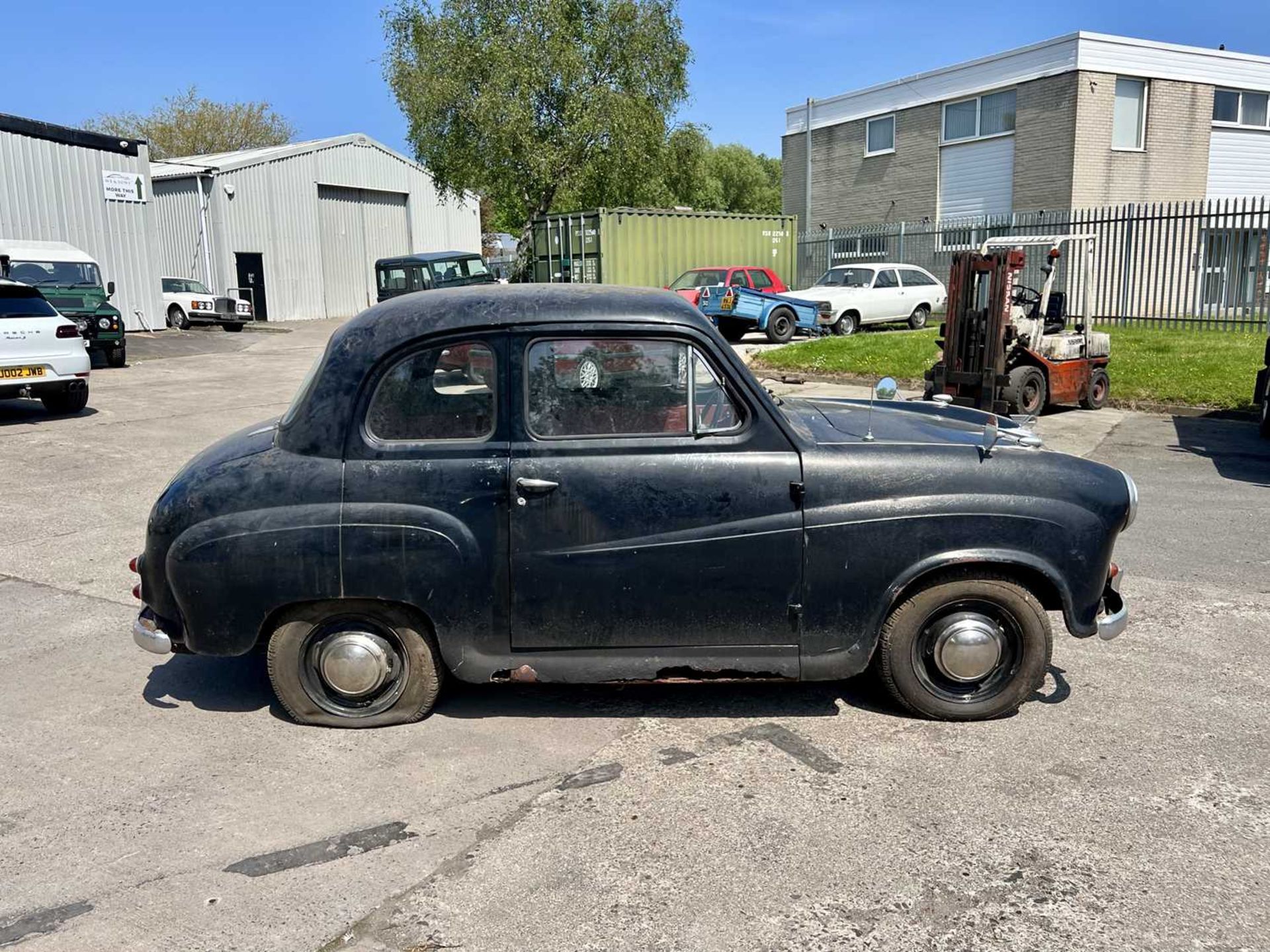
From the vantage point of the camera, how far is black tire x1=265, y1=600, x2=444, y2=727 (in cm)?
429

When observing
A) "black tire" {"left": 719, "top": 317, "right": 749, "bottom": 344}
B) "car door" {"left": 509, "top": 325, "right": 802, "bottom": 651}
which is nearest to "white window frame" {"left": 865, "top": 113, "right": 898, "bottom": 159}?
"black tire" {"left": 719, "top": 317, "right": 749, "bottom": 344}

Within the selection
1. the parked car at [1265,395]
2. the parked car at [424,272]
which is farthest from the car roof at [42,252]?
the parked car at [1265,395]

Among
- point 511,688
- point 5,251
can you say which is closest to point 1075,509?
point 511,688

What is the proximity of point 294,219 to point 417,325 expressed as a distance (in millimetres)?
33935

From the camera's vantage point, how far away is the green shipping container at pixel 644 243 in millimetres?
24109

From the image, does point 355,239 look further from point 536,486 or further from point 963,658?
point 963,658

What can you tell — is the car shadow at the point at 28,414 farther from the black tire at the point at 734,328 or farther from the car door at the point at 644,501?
the black tire at the point at 734,328

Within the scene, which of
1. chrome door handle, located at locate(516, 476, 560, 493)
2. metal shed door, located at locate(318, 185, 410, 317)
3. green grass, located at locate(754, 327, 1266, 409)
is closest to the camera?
chrome door handle, located at locate(516, 476, 560, 493)

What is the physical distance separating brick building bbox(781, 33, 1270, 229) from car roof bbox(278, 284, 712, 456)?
86.1 feet

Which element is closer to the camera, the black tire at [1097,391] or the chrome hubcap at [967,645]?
the chrome hubcap at [967,645]

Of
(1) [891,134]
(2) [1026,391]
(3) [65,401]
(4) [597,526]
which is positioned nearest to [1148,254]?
(1) [891,134]

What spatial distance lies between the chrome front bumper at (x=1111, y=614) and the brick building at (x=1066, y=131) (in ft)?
83.8

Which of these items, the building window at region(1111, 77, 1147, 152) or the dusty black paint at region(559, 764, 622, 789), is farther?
the building window at region(1111, 77, 1147, 152)

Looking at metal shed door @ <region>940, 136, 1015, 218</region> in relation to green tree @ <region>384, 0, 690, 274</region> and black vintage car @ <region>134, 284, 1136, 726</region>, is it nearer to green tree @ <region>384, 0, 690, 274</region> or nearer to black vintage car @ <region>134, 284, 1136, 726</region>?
green tree @ <region>384, 0, 690, 274</region>
